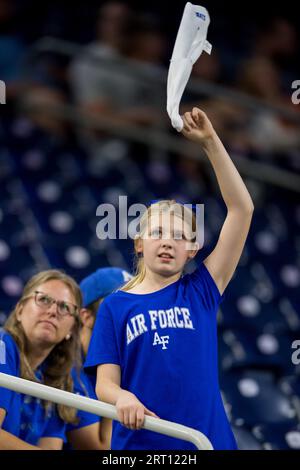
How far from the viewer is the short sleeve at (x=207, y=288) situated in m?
2.23

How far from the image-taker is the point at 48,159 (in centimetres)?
516

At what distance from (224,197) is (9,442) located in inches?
29.8

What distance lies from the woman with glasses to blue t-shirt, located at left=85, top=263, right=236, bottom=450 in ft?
1.08

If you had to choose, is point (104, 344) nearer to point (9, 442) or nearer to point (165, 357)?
point (165, 357)

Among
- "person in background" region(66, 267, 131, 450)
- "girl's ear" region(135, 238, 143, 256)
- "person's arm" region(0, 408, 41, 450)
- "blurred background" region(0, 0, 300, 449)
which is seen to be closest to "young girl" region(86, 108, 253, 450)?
"girl's ear" region(135, 238, 143, 256)

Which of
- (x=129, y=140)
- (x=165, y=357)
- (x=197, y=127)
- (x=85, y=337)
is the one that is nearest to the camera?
(x=165, y=357)

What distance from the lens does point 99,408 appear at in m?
2.01

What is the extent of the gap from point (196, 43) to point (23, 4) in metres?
3.91

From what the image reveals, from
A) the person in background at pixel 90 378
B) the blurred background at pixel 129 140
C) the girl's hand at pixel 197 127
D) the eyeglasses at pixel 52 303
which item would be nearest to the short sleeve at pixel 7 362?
the eyeglasses at pixel 52 303

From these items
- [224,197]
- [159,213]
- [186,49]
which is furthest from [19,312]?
[186,49]

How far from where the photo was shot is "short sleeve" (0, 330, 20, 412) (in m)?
2.39

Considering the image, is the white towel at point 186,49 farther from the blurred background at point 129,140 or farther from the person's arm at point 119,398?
the blurred background at point 129,140

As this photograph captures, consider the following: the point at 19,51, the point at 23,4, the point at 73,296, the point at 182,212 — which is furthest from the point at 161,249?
the point at 23,4
